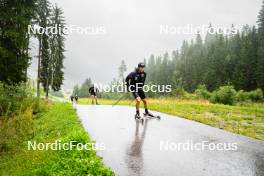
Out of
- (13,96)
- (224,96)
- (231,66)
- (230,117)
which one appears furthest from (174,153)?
(231,66)

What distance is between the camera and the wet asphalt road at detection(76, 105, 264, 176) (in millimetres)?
4936

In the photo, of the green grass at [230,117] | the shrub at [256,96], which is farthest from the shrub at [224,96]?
the shrub at [256,96]

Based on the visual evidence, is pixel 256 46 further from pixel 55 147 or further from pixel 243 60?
pixel 55 147

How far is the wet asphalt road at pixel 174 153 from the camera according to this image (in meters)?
4.94

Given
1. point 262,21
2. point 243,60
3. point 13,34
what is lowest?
point 13,34

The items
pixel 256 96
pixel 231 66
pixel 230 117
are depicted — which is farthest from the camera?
pixel 231 66

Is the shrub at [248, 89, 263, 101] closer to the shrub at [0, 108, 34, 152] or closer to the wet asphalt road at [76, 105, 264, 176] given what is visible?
the shrub at [0, 108, 34, 152]

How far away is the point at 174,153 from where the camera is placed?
20.2 feet

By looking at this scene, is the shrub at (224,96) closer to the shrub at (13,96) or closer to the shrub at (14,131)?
the shrub at (13,96)

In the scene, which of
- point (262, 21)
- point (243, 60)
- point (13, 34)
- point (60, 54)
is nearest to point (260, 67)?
point (243, 60)

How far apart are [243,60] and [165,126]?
232ft

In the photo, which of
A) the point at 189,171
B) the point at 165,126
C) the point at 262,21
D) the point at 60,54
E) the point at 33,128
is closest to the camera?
the point at 189,171

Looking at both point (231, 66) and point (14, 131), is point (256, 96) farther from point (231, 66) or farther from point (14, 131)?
point (14, 131)

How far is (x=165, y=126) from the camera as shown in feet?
32.7
